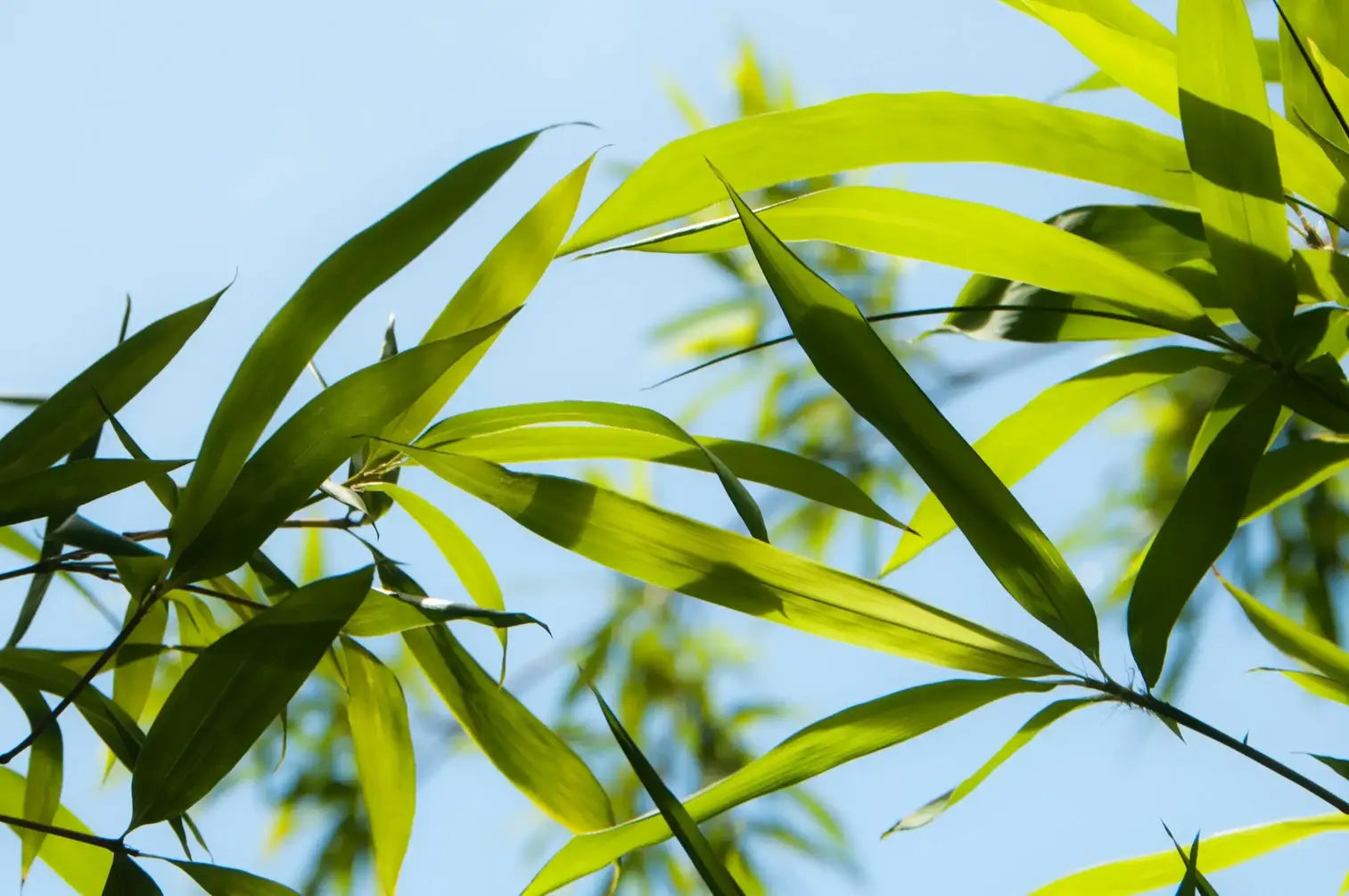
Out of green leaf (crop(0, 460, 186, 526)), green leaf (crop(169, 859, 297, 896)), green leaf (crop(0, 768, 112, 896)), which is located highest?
green leaf (crop(0, 460, 186, 526))

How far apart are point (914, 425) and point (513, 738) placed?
0.23 meters

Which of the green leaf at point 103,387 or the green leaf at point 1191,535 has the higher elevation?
the green leaf at point 103,387

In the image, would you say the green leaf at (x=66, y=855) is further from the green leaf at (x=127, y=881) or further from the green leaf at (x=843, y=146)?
the green leaf at (x=843, y=146)

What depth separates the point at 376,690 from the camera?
0.47m

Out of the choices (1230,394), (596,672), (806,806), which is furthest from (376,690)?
(806,806)

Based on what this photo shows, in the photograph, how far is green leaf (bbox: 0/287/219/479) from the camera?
0.37 metres

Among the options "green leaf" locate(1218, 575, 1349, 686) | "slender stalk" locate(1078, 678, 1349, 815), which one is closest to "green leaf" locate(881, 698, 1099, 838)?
"slender stalk" locate(1078, 678, 1349, 815)

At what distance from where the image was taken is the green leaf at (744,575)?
13.6 inches

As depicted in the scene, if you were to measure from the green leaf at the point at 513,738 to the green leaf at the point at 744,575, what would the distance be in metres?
0.12

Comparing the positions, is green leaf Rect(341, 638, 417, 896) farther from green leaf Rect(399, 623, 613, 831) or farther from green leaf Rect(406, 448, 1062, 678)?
green leaf Rect(406, 448, 1062, 678)

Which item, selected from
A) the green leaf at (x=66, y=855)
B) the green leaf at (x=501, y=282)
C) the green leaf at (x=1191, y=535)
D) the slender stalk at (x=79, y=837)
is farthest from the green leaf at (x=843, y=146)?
the green leaf at (x=66, y=855)

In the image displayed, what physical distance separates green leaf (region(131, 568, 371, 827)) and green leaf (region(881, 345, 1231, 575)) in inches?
10.1

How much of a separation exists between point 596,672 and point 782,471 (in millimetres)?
896

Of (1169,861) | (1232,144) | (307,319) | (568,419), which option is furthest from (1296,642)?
(307,319)
